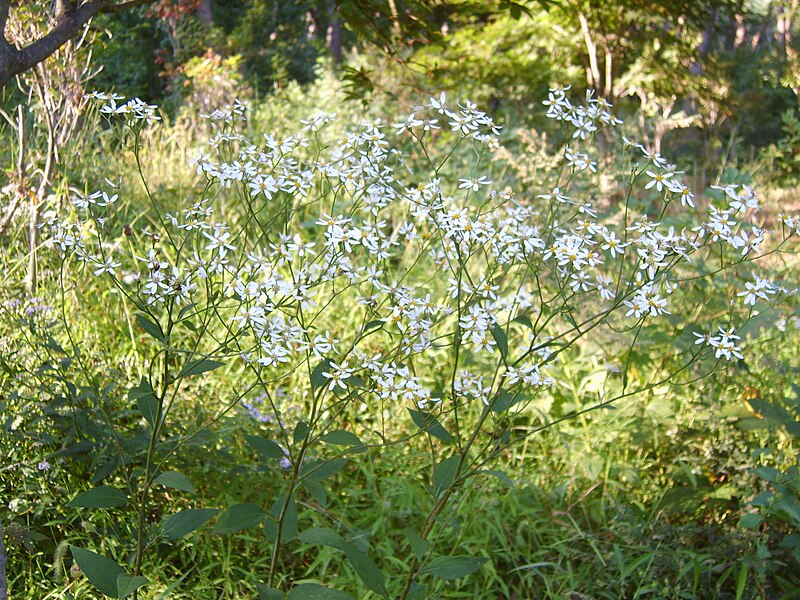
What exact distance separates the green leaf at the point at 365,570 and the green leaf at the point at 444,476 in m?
0.20

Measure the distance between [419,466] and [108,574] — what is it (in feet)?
4.79

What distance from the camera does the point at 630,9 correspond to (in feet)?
22.1

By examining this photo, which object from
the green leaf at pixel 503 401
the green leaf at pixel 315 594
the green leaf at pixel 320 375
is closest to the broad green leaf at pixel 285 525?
the green leaf at pixel 315 594

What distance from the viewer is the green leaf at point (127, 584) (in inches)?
56.8

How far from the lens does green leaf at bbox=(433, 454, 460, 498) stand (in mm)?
1630

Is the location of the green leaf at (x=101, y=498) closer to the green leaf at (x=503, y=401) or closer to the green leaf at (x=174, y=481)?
the green leaf at (x=174, y=481)

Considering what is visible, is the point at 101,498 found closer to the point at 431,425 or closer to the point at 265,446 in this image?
the point at 265,446

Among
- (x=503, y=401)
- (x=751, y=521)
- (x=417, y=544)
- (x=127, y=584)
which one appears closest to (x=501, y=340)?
(x=503, y=401)

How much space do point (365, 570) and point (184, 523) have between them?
37cm

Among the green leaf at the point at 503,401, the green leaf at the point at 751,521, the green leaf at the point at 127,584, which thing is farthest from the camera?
the green leaf at the point at 751,521

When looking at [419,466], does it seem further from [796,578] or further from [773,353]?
[773,353]

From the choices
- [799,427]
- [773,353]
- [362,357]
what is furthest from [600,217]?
[362,357]

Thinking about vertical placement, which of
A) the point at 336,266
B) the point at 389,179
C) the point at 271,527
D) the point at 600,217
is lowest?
the point at 600,217

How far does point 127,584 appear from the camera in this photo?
4.78 ft
